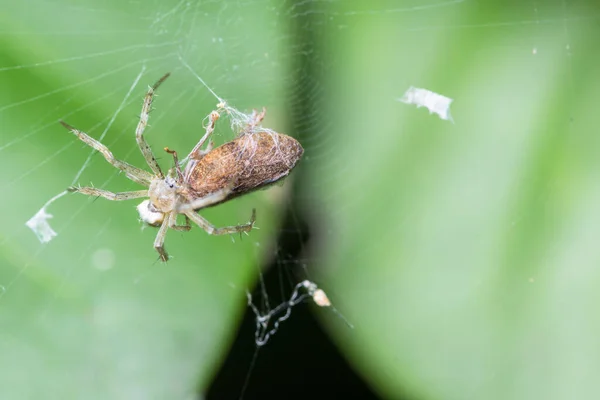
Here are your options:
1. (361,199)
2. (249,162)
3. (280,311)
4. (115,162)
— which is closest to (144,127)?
(115,162)

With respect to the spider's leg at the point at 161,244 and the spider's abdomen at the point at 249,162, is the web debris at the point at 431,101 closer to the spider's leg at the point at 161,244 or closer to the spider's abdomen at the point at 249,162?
the spider's abdomen at the point at 249,162

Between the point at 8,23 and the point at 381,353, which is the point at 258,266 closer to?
the point at 381,353

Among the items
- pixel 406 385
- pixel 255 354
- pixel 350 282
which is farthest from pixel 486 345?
pixel 255 354

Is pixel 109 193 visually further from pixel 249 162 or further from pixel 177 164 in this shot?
pixel 249 162

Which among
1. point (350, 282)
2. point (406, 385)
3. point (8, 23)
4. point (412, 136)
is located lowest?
point (406, 385)

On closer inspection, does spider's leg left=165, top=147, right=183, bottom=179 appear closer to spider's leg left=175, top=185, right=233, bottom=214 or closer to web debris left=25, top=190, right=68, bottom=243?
spider's leg left=175, top=185, right=233, bottom=214

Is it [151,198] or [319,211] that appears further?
[319,211]

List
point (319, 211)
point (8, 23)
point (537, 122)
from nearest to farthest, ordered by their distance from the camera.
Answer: point (8, 23) < point (537, 122) < point (319, 211)
